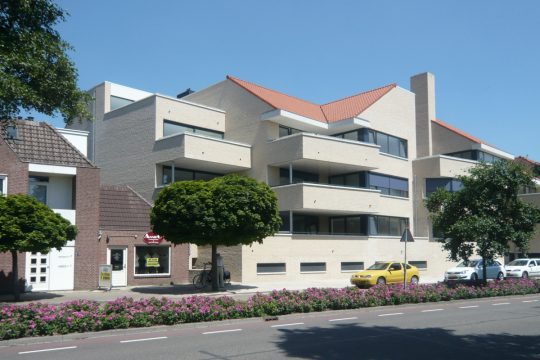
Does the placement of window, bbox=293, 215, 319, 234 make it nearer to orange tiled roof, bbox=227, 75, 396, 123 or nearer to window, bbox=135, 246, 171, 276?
orange tiled roof, bbox=227, 75, 396, 123

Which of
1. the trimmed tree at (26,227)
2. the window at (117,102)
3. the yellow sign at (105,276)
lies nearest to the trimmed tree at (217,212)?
the yellow sign at (105,276)

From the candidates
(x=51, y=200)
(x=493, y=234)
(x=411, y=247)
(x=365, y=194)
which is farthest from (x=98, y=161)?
(x=493, y=234)

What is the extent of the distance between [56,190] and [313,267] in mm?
14917

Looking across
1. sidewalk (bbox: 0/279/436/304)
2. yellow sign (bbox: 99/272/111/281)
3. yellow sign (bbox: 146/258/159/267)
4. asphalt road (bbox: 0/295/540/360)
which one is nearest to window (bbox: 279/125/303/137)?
sidewalk (bbox: 0/279/436/304)

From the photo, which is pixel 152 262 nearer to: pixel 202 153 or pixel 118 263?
pixel 118 263

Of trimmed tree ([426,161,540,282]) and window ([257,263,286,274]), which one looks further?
window ([257,263,286,274])

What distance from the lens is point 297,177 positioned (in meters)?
37.0

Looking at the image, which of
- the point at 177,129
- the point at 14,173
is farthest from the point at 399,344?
the point at 177,129

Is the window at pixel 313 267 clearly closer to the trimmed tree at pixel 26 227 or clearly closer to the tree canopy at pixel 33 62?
Result: the trimmed tree at pixel 26 227

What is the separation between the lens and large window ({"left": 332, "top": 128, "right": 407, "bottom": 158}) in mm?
37500

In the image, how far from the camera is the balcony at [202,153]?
107 ft

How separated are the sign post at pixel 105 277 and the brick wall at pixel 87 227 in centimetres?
67

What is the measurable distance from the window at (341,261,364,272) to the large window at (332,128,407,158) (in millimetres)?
8091


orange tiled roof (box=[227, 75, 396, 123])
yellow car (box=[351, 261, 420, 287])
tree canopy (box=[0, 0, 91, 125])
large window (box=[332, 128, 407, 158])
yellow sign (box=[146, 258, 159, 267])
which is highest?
orange tiled roof (box=[227, 75, 396, 123])
